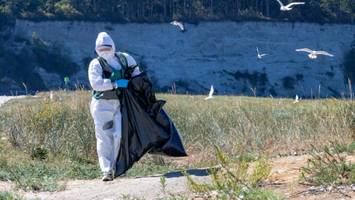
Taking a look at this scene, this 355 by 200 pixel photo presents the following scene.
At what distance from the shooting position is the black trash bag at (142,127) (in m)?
10.6

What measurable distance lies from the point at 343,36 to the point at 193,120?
187ft

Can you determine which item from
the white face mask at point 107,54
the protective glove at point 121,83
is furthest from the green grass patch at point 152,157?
the white face mask at point 107,54

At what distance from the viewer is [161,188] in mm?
8867

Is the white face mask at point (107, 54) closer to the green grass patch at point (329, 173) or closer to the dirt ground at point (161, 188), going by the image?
the dirt ground at point (161, 188)

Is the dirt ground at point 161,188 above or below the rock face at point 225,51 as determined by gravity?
above

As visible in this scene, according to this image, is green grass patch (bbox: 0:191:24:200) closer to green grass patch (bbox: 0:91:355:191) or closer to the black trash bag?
green grass patch (bbox: 0:91:355:191)

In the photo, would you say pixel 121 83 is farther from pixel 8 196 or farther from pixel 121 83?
pixel 8 196

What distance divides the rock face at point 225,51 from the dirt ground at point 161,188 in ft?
174

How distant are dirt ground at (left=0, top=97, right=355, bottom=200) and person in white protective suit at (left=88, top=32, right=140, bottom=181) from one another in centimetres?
34

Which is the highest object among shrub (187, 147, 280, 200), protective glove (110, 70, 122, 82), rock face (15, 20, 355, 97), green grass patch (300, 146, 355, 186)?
protective glove (110, 70, 122, 82)

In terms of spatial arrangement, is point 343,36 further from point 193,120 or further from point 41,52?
point 193,120

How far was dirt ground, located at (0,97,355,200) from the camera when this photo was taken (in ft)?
24.6

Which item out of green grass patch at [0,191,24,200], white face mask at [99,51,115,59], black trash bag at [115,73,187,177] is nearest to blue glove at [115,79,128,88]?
Result: black trash bag at [115,73,187,177]

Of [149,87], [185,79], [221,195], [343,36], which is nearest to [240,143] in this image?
[149,87]
